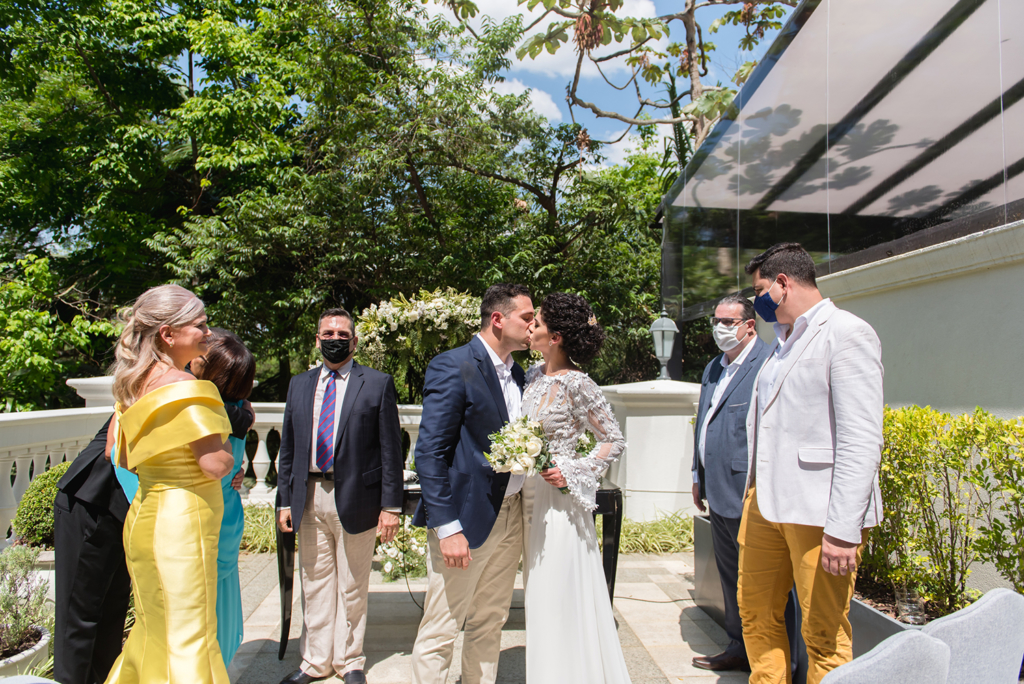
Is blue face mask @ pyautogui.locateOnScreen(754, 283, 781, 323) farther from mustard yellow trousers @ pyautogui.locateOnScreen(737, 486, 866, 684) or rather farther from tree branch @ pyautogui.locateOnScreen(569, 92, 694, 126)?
tree branch @ pyautogui.locateOnScreen(569, 92, 694, 126)

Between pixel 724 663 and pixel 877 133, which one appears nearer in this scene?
pixel 724 663

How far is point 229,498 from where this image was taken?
3.05m

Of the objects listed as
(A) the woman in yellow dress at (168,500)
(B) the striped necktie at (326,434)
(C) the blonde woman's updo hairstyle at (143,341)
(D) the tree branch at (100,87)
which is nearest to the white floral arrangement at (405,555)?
(B) the striped necktie at (326,434)

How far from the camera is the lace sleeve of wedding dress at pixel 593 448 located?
9.05 ft

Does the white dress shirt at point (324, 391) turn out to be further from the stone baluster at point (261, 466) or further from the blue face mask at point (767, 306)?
the stone baluster at point (261, 466)

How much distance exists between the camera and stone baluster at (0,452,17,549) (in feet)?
14.8

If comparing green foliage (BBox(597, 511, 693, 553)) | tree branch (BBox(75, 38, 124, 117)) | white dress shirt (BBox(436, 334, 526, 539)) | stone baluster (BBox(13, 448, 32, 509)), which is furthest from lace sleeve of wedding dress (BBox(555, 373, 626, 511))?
tree branch (BBox(75, 38, 124, 117))

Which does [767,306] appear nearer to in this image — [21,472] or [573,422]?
[573,422]

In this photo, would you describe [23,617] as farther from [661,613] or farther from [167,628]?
[661,613]

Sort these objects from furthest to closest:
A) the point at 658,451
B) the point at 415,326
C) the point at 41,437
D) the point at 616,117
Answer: the point at 616,117
the point at 658,451
the point at 41,437
the point at 415,326

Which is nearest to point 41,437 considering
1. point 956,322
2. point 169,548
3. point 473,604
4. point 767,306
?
point 169,548

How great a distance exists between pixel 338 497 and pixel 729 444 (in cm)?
216

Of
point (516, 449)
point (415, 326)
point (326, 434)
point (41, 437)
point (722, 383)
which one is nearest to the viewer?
point (516, 449)

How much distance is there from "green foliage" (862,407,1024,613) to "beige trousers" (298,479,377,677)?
9.05 ft
